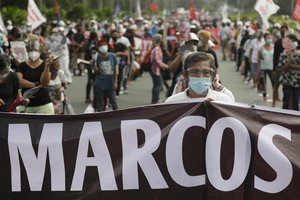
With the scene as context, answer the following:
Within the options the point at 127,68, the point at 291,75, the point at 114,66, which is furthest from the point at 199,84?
the point at 127,68

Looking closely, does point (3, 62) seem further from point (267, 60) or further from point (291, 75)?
point (267, 60)

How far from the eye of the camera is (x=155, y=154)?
5715 mm

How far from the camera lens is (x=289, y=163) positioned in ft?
18.3

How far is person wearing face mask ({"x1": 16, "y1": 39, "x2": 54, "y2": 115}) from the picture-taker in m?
9.28

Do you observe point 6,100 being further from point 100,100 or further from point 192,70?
point 100,100

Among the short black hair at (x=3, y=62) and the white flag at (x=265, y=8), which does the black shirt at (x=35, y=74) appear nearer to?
the short black hair at (x=3, y=62)

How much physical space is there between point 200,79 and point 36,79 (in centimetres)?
406

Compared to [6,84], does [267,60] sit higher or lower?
lower

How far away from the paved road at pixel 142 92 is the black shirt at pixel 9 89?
20.7 ft

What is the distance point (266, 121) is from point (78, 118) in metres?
1.44

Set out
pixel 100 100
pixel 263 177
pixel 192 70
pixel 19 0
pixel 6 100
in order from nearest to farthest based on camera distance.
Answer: pixel 263 177, pixel 192 70, pixel 6 100, pixel 100 100, pixel 19 0

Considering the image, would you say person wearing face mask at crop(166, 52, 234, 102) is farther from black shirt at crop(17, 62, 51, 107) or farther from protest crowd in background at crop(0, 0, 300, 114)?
black shirt at crop(17, 62, 51, 107)

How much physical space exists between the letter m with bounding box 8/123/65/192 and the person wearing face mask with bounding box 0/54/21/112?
2.58 m

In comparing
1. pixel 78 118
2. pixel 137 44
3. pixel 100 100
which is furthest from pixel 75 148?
pixel 137 44
